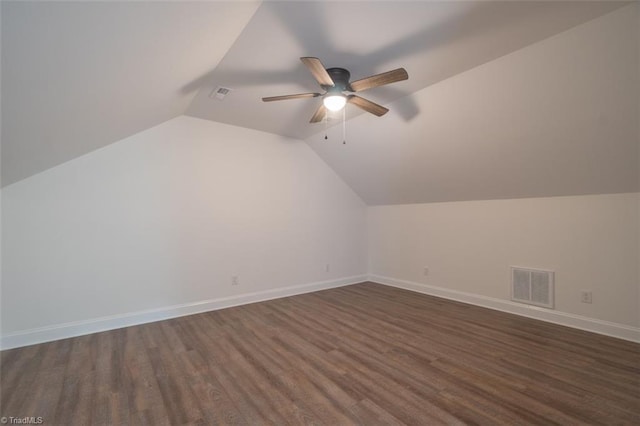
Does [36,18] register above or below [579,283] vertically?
above

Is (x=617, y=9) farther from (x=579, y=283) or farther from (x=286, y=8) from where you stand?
(x=579, y=283)

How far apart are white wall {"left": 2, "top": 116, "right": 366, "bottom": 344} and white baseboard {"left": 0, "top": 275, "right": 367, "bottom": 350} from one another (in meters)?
0.06

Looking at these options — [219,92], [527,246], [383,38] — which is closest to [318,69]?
[383,38]

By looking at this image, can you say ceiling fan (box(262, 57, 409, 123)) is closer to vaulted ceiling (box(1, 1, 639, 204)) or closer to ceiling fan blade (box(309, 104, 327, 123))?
ceiling fan blade (box(309, 104, 327, 123))

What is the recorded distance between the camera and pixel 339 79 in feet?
8.55

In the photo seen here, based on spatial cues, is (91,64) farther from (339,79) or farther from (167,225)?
(167,225)

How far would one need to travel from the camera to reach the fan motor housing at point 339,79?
249 cm

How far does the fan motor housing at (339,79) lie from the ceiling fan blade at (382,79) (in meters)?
0.10

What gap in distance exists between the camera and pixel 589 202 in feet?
9.90

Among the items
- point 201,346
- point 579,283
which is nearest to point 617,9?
point 579,283

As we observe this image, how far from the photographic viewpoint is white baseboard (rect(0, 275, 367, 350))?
292 centimetres

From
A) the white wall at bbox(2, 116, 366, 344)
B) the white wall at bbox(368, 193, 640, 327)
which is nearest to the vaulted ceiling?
the white wall at bbox(368, 193, 640, 327)

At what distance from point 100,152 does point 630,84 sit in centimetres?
483

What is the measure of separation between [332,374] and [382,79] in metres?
2.31
